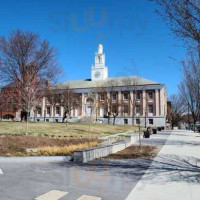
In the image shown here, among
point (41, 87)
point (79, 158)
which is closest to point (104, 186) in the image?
point (79, 158)

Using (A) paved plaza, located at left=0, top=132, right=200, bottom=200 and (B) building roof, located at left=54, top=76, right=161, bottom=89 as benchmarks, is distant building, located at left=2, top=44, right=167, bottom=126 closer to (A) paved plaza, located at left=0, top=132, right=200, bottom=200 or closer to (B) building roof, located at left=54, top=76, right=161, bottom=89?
(B) building roof, located at left=54, top=76, right=161, bottom=89

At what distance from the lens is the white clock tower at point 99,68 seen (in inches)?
3546

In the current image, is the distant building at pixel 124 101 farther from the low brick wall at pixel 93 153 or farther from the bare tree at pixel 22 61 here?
the low brick wall at pixel 93 153

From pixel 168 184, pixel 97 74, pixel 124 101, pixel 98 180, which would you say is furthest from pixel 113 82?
pixel 168 184

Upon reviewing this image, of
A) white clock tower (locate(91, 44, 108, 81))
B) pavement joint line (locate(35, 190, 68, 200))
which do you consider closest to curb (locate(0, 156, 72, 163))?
pavement joint line (locate(35, 190, 68, 200))

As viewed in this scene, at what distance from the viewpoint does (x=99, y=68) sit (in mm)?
90438

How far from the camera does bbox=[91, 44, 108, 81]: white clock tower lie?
90.1m

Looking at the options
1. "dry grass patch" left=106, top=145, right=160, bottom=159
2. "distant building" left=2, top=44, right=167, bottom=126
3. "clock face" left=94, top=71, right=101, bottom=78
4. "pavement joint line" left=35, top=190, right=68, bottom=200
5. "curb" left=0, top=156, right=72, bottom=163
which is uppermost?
"clock face" left=94, top=71, right=101, bottom=78

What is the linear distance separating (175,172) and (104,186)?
10.8 ft

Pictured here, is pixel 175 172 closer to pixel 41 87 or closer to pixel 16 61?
pixel 41 87

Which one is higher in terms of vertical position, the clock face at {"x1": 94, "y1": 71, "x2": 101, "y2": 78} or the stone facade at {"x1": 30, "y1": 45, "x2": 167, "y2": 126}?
the clock face at {"x1": 94, "y1": 71, "x2": 101, "y2": 78}

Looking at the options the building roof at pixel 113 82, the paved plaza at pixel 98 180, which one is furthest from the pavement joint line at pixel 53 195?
the building roof at pixel 113 82

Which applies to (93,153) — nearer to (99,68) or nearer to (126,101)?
(126,101)

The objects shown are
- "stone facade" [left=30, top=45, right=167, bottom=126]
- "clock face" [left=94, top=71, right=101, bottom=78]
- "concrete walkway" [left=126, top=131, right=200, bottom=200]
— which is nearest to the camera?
"concrete walkway" [left=126, top=131, right=200, bottom=200]
